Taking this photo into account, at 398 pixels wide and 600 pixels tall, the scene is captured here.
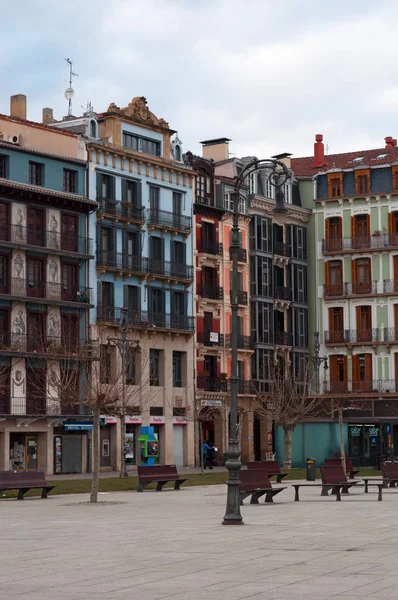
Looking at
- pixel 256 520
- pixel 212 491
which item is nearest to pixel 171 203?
pixel 212 491

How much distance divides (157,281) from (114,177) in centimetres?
661

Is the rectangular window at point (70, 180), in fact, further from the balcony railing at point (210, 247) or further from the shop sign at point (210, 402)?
the shop sign at point (210, 402)

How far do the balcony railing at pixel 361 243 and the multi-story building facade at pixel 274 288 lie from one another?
6.25 feet

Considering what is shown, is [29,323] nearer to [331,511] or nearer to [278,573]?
[331,511]

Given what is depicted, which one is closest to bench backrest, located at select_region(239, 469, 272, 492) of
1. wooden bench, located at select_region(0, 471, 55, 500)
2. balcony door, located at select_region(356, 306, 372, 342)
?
wooden bench, located at select_region(0, 471, 55, 500)

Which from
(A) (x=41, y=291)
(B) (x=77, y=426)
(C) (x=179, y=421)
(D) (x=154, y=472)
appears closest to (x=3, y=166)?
(A) (x=41, y=291)

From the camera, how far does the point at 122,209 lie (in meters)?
68.2

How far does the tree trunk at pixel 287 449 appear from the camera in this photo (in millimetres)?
57000

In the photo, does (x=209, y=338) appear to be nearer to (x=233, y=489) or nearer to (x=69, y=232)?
(x=69, y=232)

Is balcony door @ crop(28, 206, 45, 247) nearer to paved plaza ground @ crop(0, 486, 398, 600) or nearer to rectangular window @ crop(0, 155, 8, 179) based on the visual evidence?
rectangular window @ crop(0, 155, 8, 179)

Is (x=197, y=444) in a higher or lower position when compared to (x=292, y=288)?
lower

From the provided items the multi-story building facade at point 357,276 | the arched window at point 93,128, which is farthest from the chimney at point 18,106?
the multi-story building facade at point 357,276

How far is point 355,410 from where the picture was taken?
2970 inches

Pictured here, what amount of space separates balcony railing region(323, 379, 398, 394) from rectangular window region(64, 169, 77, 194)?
2332 cm
